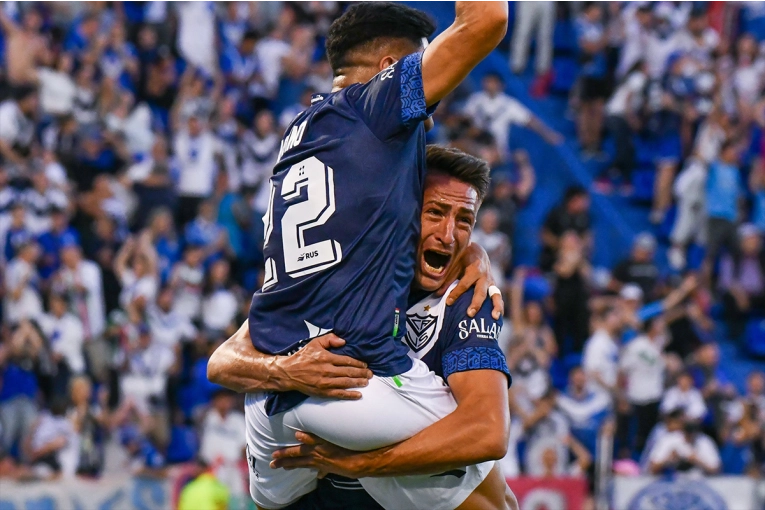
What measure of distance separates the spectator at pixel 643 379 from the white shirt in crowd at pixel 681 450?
0.44m

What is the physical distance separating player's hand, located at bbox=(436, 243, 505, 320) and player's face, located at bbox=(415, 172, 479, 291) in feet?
0.23

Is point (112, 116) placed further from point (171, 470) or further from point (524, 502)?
point (524, 502)

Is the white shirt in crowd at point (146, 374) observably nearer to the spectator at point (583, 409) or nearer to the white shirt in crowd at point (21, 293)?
the white shirt in crowd at point (21, 293)

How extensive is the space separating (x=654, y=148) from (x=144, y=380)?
315 inches

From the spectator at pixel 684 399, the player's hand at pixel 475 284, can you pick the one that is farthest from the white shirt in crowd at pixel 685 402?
the player's hand at pixel 475 284

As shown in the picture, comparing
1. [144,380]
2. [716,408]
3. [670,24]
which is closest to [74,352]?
[144,380]

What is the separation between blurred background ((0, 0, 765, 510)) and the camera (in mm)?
12352

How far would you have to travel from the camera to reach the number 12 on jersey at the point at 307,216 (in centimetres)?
444

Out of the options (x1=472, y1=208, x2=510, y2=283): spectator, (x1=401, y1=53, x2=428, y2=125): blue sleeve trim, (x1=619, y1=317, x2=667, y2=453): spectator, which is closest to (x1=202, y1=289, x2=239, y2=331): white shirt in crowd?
(x1=472, y1=208, x2=510, y2=283): spectator

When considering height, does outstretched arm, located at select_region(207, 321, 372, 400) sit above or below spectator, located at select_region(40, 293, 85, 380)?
below

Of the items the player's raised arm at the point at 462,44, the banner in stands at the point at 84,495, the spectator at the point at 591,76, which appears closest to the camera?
the player's raised arm at the point at 462,44

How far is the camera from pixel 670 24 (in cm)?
1764

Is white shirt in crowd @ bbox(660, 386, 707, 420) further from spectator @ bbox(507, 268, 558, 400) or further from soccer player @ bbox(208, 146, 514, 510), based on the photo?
soccer player @ bbox(208, 146, 514, 510)

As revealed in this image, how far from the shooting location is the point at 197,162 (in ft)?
48.0
